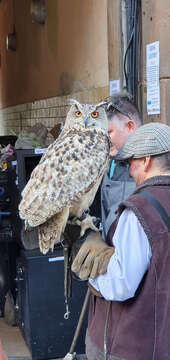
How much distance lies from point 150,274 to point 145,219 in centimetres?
17

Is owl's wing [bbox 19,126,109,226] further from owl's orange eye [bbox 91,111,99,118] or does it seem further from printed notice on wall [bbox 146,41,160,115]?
printed notice on wall [bbox 146,41,160,115]

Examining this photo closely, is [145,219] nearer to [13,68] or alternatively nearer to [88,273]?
[88,273]

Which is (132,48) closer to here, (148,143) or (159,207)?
(148,143)

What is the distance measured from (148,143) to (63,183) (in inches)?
25.3

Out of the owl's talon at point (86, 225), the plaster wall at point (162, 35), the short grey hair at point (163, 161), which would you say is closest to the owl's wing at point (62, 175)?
the owl's talon at point (86, 225)

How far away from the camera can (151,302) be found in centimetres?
148

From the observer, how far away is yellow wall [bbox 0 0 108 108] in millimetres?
4379

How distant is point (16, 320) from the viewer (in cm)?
396

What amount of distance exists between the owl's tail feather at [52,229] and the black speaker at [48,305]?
1040 mm

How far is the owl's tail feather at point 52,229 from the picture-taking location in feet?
6.96

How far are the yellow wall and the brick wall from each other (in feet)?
0.25

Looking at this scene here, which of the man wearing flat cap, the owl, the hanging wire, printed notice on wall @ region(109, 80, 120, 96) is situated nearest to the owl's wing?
the owl

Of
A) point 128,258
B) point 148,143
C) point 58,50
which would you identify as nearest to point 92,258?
point 128,258

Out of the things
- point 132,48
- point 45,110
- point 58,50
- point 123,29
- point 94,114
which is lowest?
point 94,114
